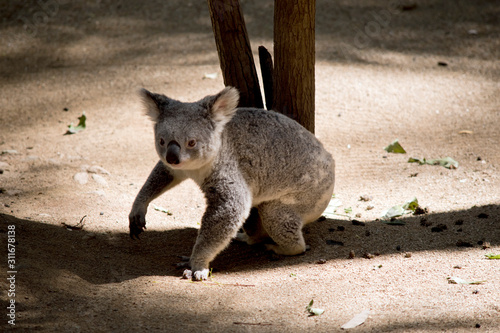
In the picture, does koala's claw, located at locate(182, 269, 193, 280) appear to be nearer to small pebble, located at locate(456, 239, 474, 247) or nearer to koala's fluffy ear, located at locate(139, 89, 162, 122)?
koala's fluffy ear, located at locate(139, 89, 162, 122)

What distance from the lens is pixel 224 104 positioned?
4152mm

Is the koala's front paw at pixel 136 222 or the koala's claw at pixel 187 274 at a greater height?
the koala's front paw at pixel 136 222

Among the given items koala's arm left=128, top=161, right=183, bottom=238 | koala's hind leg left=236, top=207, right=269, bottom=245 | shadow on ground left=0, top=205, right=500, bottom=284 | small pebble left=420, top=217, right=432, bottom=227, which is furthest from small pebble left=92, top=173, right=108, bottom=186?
small pebble left=420, top=217, right=432, bottom=227

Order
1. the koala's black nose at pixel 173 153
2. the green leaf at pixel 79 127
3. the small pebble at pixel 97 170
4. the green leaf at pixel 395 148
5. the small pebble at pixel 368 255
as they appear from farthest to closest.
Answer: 1. the green leaf at pixel 79 127
2. the green leaf at pixel 395 148
3. the small pebble at pixel 97 170
4. the small pebble at pixel 368 255
5. the koala's black nose at pixel 173 153

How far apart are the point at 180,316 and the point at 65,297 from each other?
77cm

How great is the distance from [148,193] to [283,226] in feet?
4.00

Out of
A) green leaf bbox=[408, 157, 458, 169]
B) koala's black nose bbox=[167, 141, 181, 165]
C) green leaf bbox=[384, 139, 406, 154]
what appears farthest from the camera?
Result: green leaf bbox=[384, 139, 406, 154]

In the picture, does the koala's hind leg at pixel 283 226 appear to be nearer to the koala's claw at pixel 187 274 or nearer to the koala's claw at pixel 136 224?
the koala's claw at pixel 187 274

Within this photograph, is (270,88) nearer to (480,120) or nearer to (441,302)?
(441,302)

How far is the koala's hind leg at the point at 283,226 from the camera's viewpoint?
452 cm

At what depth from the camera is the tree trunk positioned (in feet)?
15.9

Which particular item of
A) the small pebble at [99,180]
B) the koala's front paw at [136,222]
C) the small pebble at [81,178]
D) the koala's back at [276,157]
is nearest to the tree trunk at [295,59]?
the koala's back at [276,157]

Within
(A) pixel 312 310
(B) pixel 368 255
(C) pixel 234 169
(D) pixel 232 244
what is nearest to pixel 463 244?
(B) pixel 368 255

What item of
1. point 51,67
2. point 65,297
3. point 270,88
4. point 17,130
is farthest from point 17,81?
point 65,297
